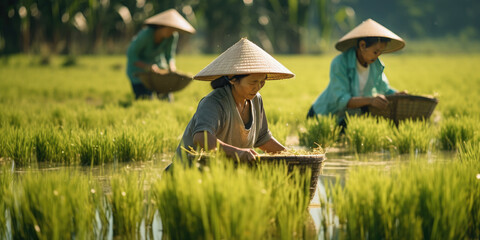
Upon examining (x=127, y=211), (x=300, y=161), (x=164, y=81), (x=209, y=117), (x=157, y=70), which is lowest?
(x=127, y=211)

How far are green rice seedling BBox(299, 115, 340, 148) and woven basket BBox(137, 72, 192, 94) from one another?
255cm

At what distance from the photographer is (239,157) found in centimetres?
284

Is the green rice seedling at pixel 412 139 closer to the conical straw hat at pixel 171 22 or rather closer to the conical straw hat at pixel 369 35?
the conical straw hat at pixel 369 35

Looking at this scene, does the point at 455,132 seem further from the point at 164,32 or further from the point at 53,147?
the point at 164,32

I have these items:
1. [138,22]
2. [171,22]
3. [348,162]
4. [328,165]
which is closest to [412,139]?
[348,162]

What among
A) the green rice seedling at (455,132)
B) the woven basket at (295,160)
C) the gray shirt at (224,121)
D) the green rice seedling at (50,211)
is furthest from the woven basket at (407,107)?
the green rice seedling at (50,211)

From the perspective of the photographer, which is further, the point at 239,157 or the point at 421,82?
the point at 421,82

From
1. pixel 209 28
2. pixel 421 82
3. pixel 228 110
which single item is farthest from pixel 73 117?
pixel 209 28

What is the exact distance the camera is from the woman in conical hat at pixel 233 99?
3088 millimetres

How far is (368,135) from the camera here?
505cm

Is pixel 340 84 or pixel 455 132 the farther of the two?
pixel 340 84

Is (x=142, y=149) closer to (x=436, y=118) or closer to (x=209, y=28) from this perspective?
(x=436, y=118)

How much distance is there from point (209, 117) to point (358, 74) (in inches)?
115

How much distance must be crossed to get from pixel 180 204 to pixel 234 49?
1.18 meters
